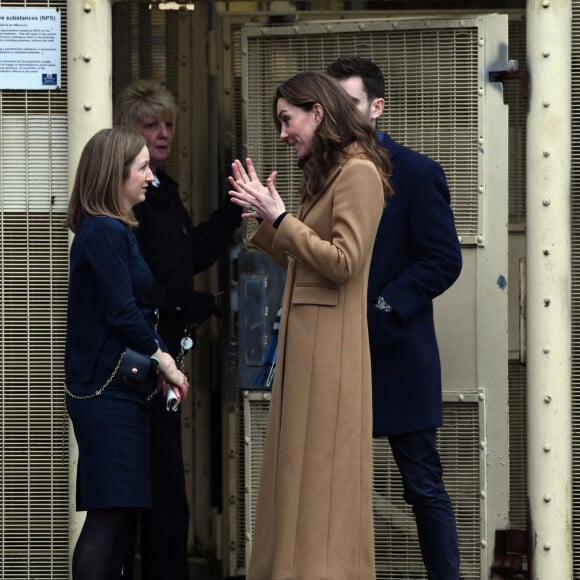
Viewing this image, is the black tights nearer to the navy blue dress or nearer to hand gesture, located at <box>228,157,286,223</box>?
the navy blue dress

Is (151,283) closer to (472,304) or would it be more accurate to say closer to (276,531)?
(276,531)

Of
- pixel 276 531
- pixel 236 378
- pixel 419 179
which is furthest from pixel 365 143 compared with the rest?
pixel 236 378

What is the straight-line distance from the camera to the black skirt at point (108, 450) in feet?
14.8

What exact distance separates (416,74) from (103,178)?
140cm

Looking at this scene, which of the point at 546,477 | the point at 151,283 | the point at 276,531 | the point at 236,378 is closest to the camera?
the point at 276,531

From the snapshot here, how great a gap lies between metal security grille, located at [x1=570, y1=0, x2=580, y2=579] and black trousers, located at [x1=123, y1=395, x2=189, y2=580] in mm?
1484

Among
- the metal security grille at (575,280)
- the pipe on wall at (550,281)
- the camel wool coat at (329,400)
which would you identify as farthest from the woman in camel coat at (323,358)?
the metal security grille at (575,280)

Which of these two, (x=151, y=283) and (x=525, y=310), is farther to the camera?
(x=525, y=310)

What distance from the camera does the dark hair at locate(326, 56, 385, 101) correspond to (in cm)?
486

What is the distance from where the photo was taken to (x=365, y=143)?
4441mm

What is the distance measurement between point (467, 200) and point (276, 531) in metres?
1.62

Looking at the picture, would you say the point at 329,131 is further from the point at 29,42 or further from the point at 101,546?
the point at 101,546

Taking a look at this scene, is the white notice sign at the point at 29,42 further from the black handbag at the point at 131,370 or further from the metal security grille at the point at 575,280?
the metal security grille at the point at 575,280

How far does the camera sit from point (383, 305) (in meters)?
4.70
